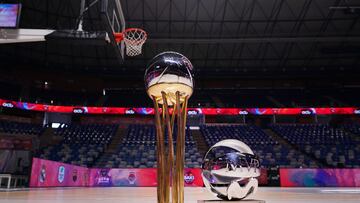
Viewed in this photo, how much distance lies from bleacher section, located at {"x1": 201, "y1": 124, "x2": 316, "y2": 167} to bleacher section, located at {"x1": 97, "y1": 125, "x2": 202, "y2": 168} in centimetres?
235

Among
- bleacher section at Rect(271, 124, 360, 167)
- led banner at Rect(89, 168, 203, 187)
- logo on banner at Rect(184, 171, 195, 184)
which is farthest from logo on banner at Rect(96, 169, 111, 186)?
bleacher section at Rect(271, 124, 360, 167)

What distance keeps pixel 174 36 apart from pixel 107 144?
8.80m

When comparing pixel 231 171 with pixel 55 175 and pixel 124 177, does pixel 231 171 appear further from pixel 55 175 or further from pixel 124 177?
pixel 124 177

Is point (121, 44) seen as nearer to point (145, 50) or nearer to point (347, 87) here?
point (145, 50)

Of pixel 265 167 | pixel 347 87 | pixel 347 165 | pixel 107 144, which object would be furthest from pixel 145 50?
pixel 347 87

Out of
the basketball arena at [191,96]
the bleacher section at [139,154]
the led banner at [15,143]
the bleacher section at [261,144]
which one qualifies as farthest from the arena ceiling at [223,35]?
the led banner at [15,143]

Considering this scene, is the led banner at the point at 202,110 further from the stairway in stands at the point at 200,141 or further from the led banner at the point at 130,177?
the led banner at the point at 130,177

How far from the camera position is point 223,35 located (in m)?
21.4

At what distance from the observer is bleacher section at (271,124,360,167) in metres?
15.9

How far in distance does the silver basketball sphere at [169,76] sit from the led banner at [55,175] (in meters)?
9.09

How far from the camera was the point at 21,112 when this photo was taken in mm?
23375

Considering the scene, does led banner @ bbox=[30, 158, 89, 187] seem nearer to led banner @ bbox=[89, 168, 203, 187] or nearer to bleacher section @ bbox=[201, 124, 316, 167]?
led banner @ bbox=[89, 168, 203, 187]

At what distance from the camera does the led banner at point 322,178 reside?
45.2ft

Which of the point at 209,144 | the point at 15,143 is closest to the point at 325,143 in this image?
the point at 209,144
